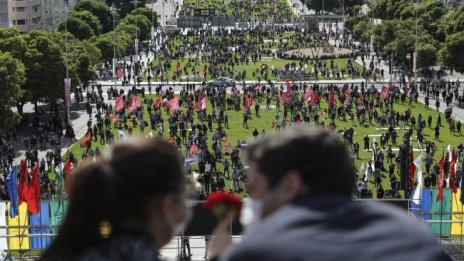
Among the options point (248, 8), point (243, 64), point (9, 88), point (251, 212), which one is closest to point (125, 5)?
point (248, 8)

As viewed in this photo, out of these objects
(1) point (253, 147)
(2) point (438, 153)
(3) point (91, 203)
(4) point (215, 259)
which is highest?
(1) point (253, 147)

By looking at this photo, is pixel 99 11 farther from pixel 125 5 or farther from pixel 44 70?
pixel 44 70

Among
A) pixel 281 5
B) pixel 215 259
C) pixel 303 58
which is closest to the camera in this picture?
pixel 215 259

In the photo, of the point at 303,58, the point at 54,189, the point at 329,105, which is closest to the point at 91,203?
the point at 54,189

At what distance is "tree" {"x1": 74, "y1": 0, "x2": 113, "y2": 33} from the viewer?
390ft

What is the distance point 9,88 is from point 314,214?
54.1 m

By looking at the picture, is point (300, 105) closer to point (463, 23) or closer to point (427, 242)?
point (463, 23)

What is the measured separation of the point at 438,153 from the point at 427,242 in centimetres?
4870

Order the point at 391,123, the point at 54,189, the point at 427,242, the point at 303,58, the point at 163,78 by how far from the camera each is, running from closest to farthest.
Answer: the point at 427,242
the point at 54,189
the point at 391,123
the point at 163,78
the point at 303,58

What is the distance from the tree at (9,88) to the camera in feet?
175

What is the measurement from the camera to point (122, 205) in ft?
13.2

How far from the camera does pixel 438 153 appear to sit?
51.0 meters

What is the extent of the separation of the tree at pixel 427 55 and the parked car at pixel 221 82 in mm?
18539

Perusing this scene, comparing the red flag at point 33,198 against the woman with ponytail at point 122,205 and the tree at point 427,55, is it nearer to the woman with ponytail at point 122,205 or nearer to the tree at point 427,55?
the woman with ponytail at point 122,205
